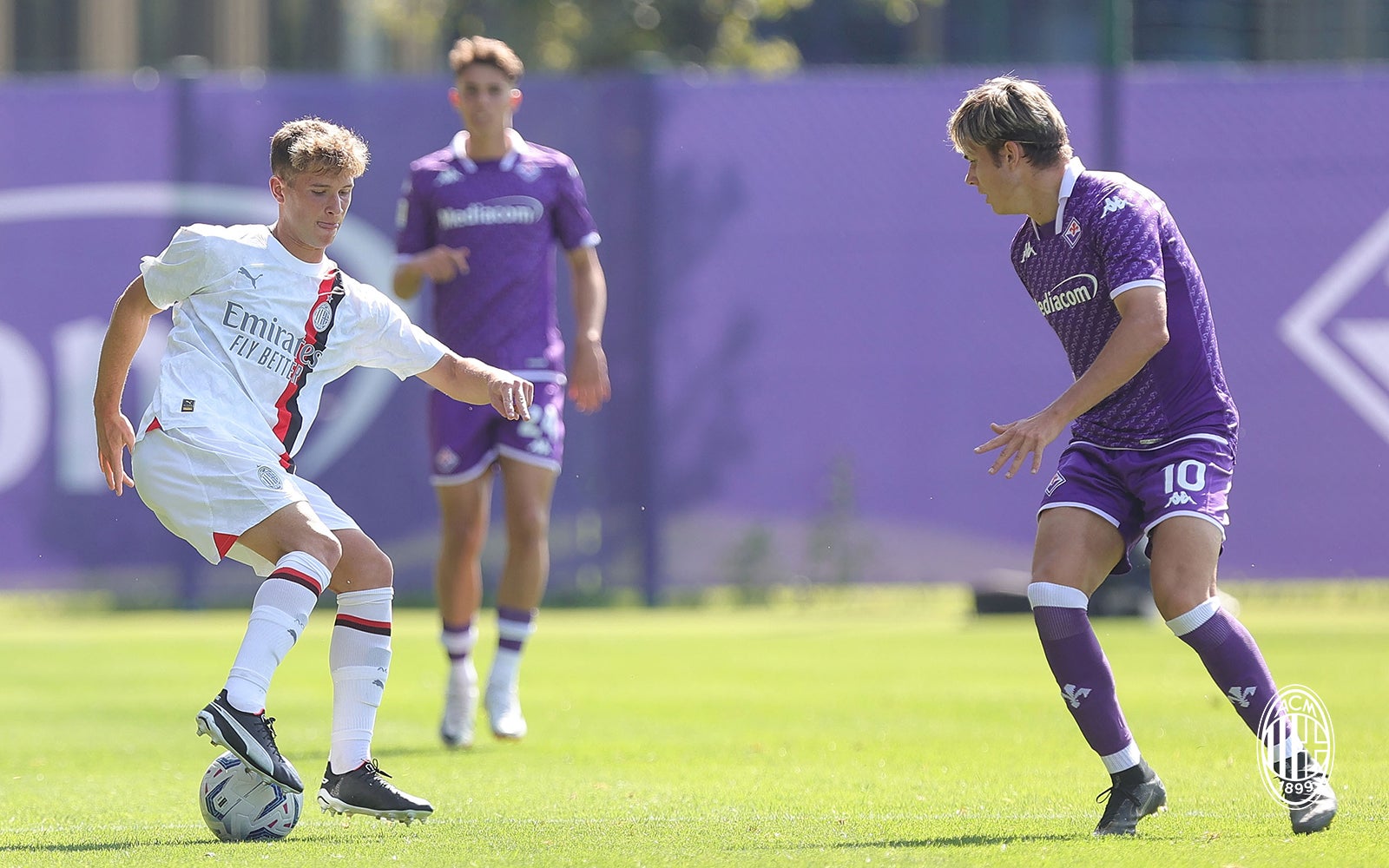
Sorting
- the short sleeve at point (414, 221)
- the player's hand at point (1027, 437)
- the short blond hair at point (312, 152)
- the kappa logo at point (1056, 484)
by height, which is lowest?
the kappa logo at point (1056, 484)

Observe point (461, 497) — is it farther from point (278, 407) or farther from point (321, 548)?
point (321, 548)

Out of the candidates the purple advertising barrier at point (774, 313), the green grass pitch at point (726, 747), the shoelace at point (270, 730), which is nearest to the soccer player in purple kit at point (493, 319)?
the green grass pitch at point (726, 747)

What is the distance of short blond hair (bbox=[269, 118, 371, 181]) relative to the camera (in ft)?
15.1

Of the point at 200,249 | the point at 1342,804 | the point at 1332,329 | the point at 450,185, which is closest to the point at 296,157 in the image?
the point at 200,249

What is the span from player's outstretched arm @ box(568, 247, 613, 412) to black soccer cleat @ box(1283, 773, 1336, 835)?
311cm

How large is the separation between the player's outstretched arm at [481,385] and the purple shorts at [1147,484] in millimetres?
1333

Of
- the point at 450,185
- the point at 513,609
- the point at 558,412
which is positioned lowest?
the point at 513,609

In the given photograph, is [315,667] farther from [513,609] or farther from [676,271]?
[676,271]

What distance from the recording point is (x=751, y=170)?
12094 mm

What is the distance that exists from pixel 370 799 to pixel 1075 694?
5.67 ft

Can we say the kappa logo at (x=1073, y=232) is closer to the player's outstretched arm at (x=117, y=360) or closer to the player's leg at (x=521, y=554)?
the player's outstretched arm at (x=117, y=360)

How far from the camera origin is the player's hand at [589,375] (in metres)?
6.86

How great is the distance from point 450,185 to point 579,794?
2.67 metres

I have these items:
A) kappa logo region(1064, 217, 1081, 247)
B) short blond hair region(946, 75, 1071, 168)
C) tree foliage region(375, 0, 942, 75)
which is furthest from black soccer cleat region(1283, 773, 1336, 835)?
tree foliage region(375, 0, 942, 75)
